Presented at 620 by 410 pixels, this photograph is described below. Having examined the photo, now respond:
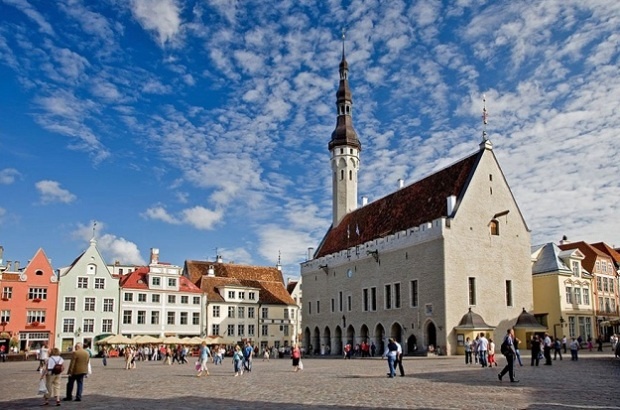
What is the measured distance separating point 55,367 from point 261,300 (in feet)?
170

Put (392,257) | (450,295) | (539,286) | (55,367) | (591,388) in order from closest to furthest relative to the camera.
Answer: (55,367) → (591,388) → (450,295) → (392,257) → (539,286)

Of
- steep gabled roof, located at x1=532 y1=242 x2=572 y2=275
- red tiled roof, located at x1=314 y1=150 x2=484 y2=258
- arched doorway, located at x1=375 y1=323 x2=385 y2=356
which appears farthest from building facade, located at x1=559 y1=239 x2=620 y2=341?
arched doorway, located at x1=375 y1=323 x2=385 y2=356

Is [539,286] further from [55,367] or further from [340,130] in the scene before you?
[55,367]

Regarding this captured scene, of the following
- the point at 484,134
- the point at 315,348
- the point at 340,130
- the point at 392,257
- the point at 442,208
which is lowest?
the point at 315,348

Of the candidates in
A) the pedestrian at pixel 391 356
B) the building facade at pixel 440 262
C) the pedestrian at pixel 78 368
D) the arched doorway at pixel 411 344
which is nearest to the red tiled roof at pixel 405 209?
the building facade at pixel 440 262

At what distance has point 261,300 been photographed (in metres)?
65.4

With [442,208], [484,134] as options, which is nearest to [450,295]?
[442,208]

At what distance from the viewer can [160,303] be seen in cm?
5800

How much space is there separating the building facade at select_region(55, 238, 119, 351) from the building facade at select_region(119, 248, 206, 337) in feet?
3.65

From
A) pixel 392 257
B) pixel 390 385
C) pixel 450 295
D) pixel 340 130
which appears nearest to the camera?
pixel 390 385

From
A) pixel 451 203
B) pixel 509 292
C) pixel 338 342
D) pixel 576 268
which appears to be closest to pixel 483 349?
pixel 451 203

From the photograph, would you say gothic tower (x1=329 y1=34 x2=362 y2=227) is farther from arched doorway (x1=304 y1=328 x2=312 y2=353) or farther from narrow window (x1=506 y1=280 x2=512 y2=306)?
narrow window (x1=506 y1=280 x2=512 y2=306)

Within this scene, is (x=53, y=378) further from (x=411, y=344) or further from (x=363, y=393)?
(x=411, y=344)

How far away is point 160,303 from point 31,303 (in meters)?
11.3
